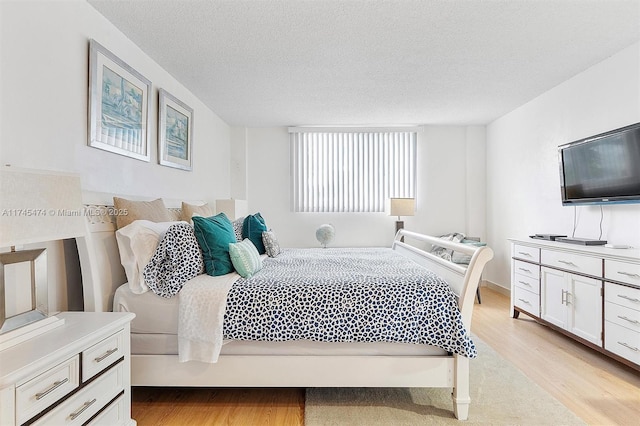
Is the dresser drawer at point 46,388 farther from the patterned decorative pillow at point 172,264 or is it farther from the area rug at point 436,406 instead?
the area rug at point 436,406

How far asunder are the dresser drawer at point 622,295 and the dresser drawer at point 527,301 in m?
0.84

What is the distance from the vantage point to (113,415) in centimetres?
162

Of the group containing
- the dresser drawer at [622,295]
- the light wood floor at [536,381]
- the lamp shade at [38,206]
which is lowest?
the light wood floor at [536,381]

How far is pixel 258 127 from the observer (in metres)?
5.47

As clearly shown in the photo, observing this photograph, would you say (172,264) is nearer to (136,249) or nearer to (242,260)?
(136,249)

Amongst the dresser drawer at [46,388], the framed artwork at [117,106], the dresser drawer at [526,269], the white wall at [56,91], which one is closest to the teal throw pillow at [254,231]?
the white wall at [56,91]

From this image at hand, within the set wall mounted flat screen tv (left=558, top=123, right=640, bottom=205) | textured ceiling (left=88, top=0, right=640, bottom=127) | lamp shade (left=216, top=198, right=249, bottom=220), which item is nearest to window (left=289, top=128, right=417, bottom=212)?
textured ceiling (left=88, top=0, right=640, bottom=127)

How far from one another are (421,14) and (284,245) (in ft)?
12.9

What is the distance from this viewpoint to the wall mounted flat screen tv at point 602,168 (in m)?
2.65

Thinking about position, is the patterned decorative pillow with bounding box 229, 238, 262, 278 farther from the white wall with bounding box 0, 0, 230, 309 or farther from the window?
the window

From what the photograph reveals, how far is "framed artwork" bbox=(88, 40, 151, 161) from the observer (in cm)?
227

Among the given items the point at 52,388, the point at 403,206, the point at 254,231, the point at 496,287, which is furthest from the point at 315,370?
the point at 496,287

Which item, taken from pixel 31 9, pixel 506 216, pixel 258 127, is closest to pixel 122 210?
pixel 31 9

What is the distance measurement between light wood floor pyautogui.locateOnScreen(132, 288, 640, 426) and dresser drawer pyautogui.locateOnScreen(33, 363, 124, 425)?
447 mm
